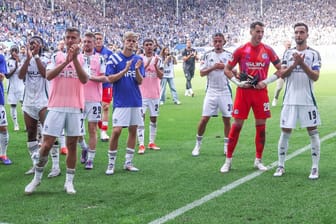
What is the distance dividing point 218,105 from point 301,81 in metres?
2.23

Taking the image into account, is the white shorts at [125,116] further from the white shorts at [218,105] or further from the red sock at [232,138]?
the white shorts at [218,105]

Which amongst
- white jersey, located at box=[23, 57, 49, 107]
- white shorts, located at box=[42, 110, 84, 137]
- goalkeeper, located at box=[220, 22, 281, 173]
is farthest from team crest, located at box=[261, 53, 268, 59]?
white jersey, located at box=[23, 57, 49, 107]

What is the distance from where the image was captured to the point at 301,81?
26.5ft

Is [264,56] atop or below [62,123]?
atop

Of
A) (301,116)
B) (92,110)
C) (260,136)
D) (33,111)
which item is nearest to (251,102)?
(260,136)

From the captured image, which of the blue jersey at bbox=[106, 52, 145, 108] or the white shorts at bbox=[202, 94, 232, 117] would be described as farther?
the white shorts at bbox=[202, 94, 232, 117]

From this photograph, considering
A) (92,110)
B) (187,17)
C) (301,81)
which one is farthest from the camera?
(187,17)

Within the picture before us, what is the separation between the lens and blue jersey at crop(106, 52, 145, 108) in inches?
337

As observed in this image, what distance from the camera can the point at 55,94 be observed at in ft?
23.9

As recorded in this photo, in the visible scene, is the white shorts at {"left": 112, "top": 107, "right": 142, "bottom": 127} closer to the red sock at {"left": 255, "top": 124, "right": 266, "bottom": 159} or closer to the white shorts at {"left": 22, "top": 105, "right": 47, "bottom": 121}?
the white shorts at {"left": 22, "top": 105, "right": 47, "bottom": 121}

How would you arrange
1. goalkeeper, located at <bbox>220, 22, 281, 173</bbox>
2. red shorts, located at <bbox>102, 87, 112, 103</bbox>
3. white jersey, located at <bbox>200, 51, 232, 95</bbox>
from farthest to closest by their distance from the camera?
red shorts, located at <bbox>102, 87, 112, 103</bbox> → white jersey, located at <bbox>200, 51, 232, 95</bbox> → goalkeeper, located at <bbox>220, 22, 281, 173</bbox>

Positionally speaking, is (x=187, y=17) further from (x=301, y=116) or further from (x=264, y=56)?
(x=301, y=116)

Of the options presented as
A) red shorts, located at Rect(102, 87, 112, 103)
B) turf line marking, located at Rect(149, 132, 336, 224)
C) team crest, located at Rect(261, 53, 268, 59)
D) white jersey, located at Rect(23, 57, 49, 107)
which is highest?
team crest, located at Rect(261, 53, 268, 59)

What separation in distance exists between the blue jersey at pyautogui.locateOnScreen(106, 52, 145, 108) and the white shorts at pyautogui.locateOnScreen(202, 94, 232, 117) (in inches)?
68.8
